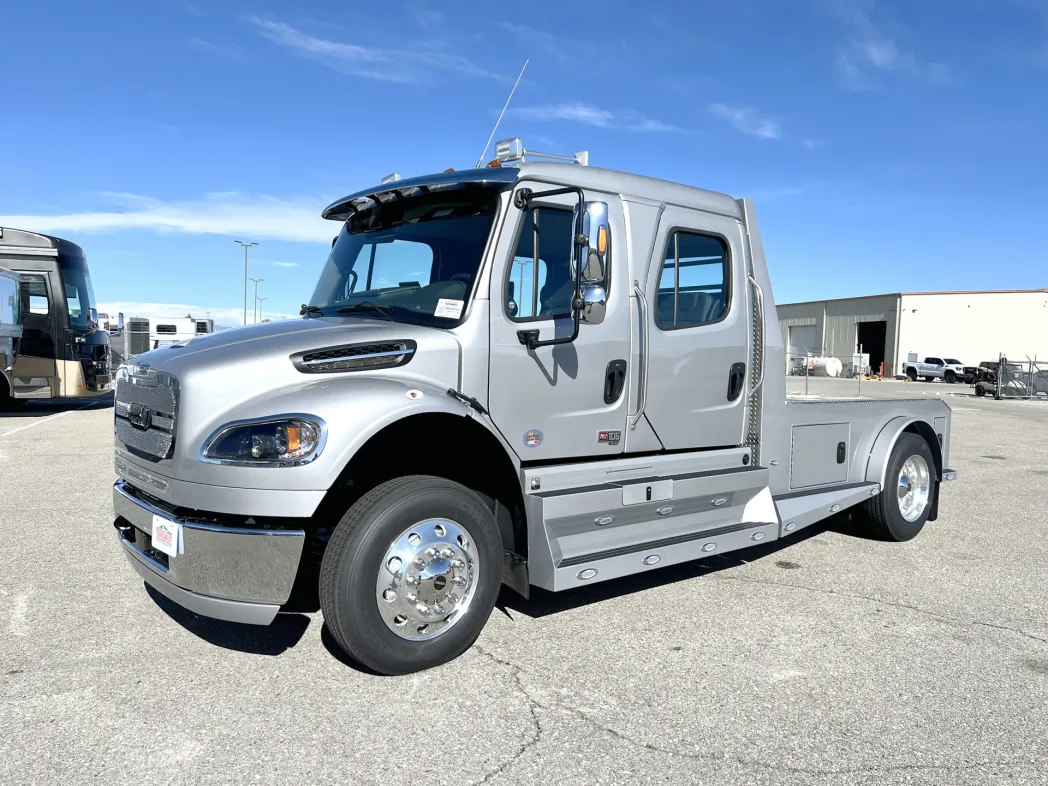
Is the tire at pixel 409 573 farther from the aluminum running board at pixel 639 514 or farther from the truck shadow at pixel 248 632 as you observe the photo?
the truck shadow at pixel 248 632

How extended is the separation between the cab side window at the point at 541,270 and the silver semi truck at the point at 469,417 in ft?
0.04

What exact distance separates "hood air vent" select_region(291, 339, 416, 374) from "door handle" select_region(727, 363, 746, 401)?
2.24 meters

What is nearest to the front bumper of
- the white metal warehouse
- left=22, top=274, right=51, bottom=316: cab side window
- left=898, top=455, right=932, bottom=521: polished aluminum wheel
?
left=898, top=455, right=932, bottom=521: polished aluminum wheel

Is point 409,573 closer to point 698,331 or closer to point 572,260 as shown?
point 572,260

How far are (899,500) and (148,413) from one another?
5.52 m

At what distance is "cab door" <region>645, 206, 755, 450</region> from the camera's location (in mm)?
4578

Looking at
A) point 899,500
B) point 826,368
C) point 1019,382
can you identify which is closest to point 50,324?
point 899,500

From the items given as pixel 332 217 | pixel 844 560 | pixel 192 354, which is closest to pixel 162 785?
pixel 192 354

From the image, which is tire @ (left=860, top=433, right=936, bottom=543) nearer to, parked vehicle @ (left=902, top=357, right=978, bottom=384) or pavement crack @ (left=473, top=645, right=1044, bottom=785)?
pavement crack @ (left=473, top=645, right=1044, bottom=785)

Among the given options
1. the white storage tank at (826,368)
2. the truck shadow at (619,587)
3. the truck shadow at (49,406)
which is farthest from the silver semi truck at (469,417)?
the white storage tank at (826,368)

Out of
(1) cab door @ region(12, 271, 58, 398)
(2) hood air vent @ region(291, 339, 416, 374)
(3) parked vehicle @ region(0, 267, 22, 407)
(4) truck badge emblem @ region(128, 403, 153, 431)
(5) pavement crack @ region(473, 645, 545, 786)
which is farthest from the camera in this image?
(1) cab door @ region(12, 271, 58, 398)

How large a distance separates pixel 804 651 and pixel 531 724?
5.26ft

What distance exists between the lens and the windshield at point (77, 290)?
51.3 ft

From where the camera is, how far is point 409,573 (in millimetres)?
3508
